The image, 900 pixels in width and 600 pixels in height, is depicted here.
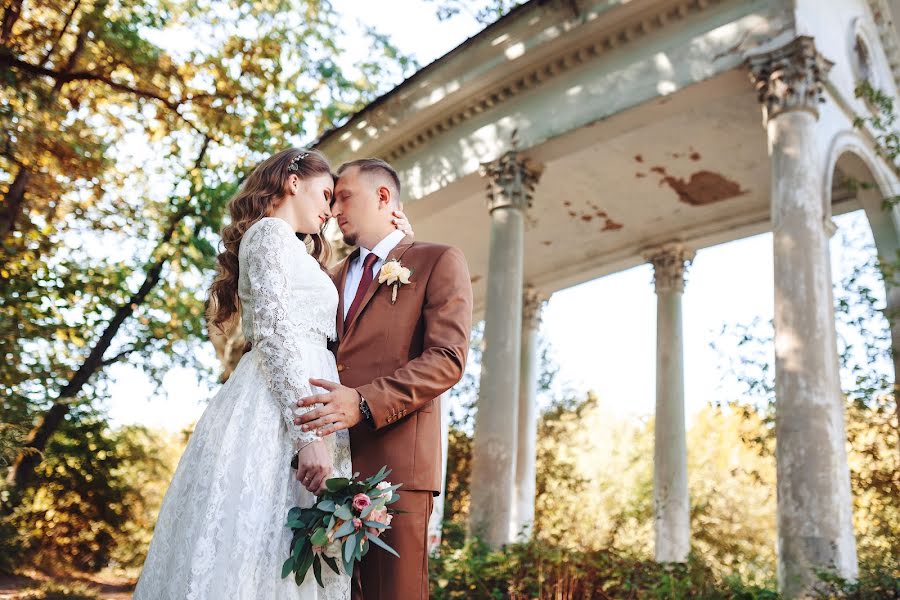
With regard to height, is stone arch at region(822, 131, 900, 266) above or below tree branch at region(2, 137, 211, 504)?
above

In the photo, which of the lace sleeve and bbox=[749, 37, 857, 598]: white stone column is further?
bbox=[749, 37, 857, 598]: white stone column

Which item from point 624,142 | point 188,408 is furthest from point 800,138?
point 188,408

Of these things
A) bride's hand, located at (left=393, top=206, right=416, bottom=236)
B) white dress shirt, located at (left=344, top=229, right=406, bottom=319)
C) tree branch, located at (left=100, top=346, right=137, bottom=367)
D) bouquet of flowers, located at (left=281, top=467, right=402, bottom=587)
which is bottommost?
bouquet of flowers, located at (left=281, top=467, right=402, bottom=587)

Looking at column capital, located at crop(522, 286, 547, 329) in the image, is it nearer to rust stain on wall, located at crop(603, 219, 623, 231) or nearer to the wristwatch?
rust stain on wall, located at crop(603, 219, 623, 231)

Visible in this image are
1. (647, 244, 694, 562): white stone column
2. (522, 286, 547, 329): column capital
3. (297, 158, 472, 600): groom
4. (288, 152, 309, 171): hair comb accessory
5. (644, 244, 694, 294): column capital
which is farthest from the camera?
(522, 286, 547, 329): column capital

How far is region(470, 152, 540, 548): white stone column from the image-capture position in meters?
10.0

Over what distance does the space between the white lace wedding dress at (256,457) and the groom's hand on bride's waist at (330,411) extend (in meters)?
0.07

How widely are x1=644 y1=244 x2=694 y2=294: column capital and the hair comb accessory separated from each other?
1220 cm

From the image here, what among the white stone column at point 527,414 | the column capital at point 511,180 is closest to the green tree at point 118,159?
the column capital at point 511,180

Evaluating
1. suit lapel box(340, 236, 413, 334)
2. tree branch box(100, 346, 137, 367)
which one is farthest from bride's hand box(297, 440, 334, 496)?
tree branch box(100, 346, 137, 367)

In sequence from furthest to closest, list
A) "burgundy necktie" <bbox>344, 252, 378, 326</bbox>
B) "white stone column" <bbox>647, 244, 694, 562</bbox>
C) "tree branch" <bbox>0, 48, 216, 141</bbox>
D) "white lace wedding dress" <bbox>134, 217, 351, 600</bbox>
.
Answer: "white stone column" <bbox>647, 244, 694, 562</bbox>
"tree branch" <bbox>0, 48, 216, 141</bbox>
"burgundy necktie" <bbox>344, 252, 378, 326</bbox>
"white lace wedding dress" <bbox>134, 217, 351, 600</bbox>

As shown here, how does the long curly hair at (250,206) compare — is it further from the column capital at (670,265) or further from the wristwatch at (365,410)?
the column capital at (670,265)

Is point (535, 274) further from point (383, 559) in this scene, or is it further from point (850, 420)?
point (383, 559)

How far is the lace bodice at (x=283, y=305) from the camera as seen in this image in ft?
9.48
